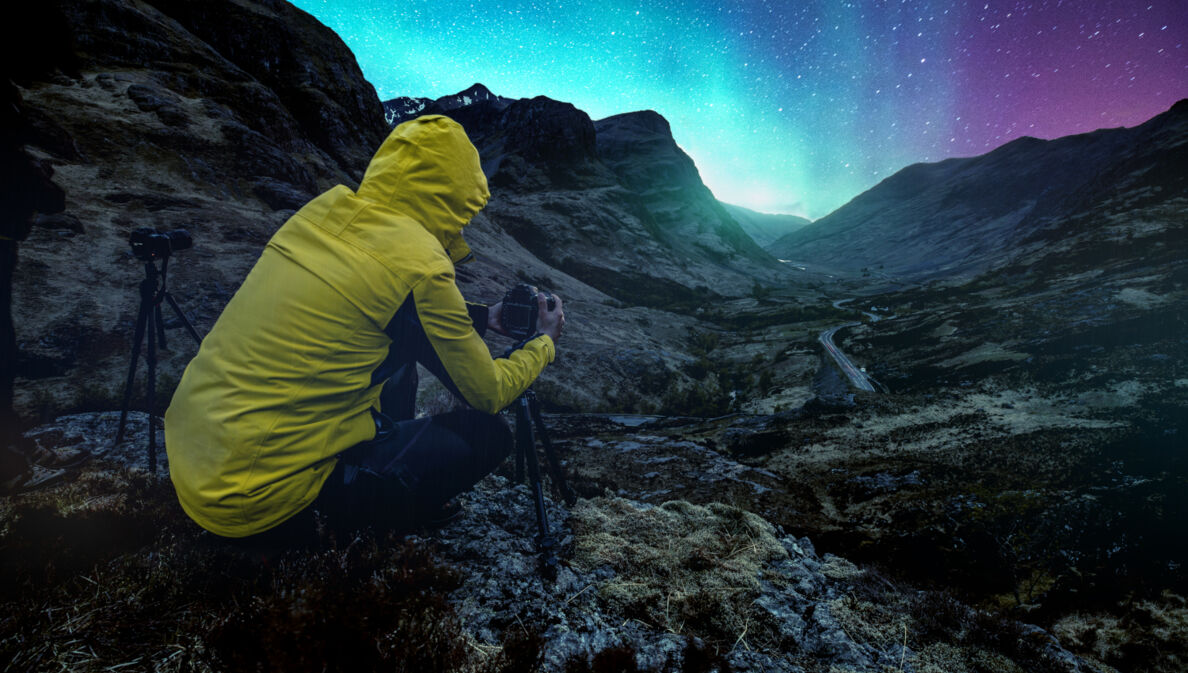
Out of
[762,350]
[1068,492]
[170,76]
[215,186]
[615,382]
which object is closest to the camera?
[1068,492]

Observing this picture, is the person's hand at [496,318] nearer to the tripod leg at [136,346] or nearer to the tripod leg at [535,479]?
the tripod leg at [535,479]

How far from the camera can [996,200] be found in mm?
87438

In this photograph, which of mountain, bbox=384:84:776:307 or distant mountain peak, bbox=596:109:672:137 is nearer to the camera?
mountain, bbox=384:84:776:307

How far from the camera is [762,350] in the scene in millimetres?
17203

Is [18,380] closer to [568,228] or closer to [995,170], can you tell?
[568,228]

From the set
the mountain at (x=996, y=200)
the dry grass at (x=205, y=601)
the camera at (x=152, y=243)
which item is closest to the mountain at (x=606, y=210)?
the camera at (x=152, y=243)

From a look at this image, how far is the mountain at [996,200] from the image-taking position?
4350 centimetres

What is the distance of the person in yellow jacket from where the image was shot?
2.05 meters

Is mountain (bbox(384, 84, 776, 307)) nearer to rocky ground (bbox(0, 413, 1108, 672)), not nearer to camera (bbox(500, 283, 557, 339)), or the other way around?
camera (bbox(500, 283, 557, 339))

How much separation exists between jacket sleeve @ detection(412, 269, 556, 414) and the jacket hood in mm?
434

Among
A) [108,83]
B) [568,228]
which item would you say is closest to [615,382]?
[108,83]

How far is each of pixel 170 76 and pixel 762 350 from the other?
26515 millimetres

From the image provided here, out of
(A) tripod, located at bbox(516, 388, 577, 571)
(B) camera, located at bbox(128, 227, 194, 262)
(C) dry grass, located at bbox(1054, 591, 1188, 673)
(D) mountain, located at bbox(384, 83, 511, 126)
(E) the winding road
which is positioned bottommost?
(E) the winding road

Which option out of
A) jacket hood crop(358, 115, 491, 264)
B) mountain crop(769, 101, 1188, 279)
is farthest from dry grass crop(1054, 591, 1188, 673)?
mountain crop(769, 101, 1188, 279)
